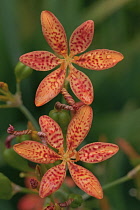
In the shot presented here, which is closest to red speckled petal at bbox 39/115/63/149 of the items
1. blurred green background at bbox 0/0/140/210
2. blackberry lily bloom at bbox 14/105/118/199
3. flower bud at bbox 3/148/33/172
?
blackberry lily bloom at bbox 14/105/118/199

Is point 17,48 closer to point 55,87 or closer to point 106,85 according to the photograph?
point 106,85

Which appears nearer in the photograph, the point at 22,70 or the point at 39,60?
the point at 39,60

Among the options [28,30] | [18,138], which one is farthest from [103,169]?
[28,30]

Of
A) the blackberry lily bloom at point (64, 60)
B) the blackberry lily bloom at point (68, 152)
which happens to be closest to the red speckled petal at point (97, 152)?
the blackberry lily bloom at point (68, 152)

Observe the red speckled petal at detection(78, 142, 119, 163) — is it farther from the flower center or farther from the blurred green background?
the blurred green background

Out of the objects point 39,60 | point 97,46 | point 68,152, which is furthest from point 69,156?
point 97,46

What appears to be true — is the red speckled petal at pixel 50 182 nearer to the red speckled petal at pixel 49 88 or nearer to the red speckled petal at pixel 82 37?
the red speckled petal at pixel 49 88

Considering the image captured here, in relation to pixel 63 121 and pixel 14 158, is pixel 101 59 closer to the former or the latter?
pixel 63 121
